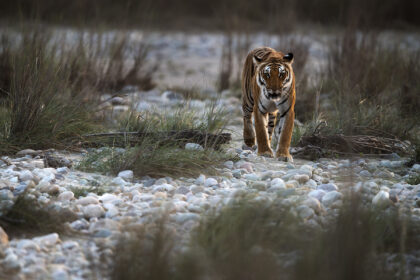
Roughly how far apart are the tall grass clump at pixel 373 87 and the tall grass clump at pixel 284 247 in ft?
7.10

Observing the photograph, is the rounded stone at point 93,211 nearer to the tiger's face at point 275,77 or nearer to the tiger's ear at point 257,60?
the tiger's face at point 275,77

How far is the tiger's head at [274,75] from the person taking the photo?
4.60 metres

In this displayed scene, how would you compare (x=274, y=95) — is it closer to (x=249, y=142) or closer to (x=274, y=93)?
(x=274, y=93)

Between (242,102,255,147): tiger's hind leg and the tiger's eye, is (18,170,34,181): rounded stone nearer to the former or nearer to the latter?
the tiger's eye

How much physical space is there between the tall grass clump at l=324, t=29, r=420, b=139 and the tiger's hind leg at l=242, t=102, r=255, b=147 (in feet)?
2.67

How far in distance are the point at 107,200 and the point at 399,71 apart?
18.1ft

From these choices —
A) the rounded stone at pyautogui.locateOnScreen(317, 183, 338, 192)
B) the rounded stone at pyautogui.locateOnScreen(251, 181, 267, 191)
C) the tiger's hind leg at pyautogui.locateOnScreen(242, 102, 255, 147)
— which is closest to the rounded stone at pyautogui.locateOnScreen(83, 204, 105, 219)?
the rounded stone at pyautogui.locateOnScreen(251, 181, 267, 191)

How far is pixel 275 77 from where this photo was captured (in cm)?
459

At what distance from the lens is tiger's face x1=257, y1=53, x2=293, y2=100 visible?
459 centimetres

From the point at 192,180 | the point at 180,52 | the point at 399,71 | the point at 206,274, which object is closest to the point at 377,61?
the point at 399,71

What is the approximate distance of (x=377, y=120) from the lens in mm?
5723

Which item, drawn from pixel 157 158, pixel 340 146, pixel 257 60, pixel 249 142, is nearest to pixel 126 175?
pixel 157 158

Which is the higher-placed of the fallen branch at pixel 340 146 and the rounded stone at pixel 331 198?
the rounded stone at pixel 331 198

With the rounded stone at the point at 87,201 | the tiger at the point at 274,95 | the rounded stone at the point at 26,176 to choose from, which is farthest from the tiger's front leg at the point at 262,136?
the rounded stone at the point at 26,176
